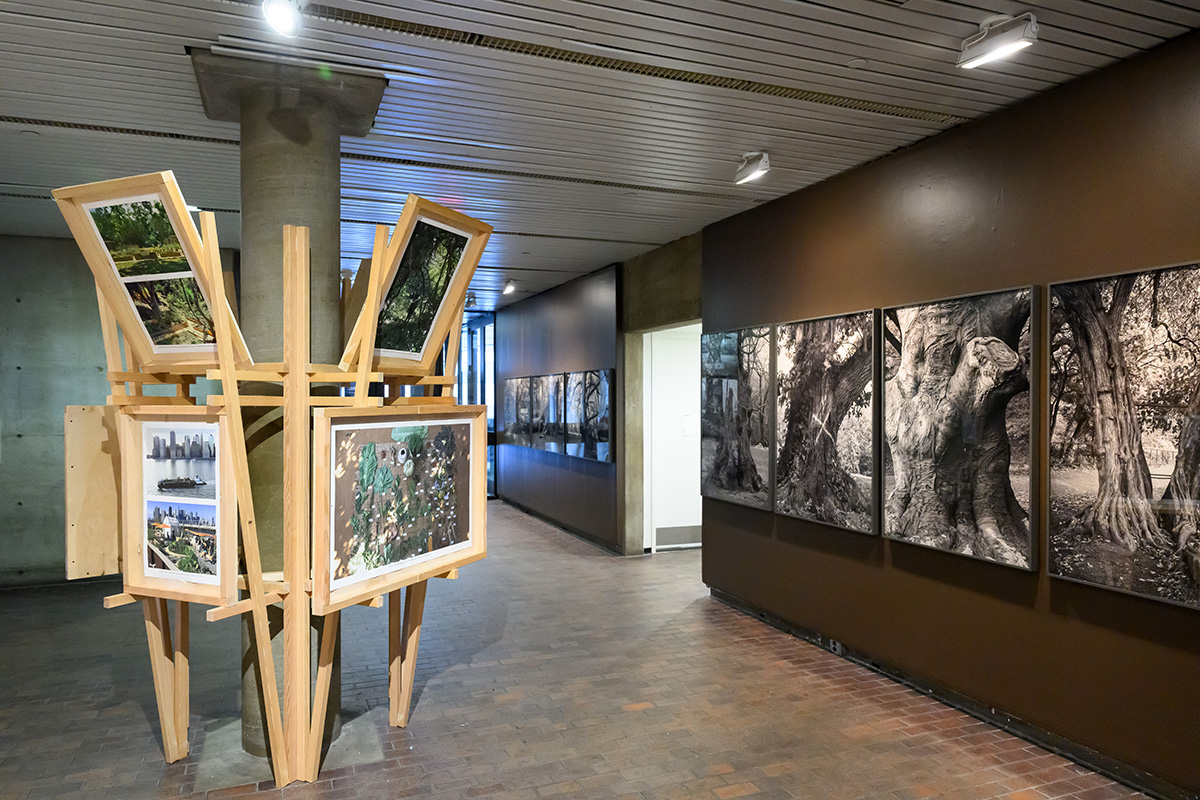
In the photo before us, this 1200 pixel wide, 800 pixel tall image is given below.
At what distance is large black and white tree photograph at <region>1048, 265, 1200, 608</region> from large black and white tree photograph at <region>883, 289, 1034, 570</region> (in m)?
0.18

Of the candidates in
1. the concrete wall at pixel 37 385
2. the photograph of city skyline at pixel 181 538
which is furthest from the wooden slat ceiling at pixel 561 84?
the photograph of city skyline at pixel 181 538

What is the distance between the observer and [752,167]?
16.2 ft

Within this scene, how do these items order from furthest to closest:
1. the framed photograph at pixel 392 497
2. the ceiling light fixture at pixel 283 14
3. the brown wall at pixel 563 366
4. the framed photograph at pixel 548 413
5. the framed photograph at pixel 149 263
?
the framed photograph at pixel 548 413
the brown wall at pixel 563 366
the framed photograph at pixel 392 497
the framed photograph at pixel 149 263
the ceiling light fixture at pixel 283 14

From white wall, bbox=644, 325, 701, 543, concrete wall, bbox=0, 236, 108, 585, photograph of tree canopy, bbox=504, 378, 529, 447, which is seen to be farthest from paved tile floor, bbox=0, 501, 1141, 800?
photograph of tree canopy, bbox=504, 378, 529, 447

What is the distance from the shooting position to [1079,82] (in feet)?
12.3

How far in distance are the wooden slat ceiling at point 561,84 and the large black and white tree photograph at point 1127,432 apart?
1.14 m

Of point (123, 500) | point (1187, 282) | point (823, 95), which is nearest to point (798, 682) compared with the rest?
point (1187, 282)

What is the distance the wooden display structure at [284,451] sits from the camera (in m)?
3.16

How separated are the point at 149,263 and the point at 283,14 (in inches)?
44.7

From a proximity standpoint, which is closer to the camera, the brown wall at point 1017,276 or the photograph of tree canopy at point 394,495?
the photograph of tree canopy at point 394,495

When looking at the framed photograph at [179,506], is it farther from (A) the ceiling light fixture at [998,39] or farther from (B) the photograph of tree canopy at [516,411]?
(B) the photograph of tree canopy at [516,411]

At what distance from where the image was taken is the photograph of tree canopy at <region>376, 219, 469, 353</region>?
11.0 ft

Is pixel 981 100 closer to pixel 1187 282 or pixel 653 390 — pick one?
pixel 1187 282

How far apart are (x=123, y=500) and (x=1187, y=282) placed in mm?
4631
